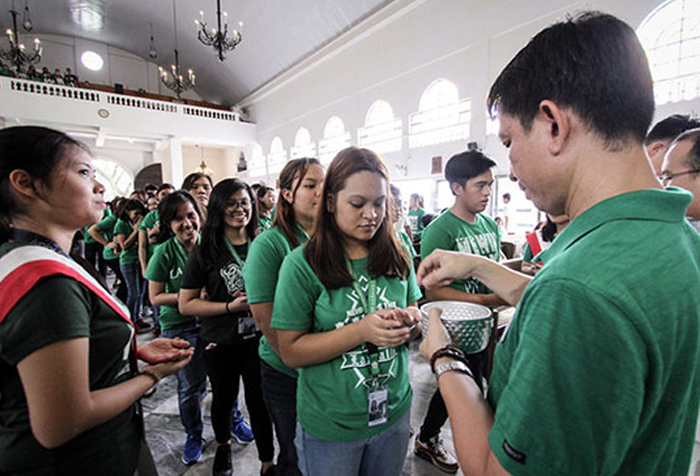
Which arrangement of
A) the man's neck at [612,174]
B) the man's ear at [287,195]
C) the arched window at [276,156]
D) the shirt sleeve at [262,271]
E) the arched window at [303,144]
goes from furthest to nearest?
the arched window at [276,156] → the arched window at [303,144] → the man's ear at [287,195] → the shirt sleeve at [262,271] → the man's neck at [612,174]

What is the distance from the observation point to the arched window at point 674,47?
5.08m

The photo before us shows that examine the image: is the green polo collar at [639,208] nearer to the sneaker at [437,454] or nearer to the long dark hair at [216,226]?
the long dark hair at [216,226]

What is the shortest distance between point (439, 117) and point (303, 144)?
6408 millimetres

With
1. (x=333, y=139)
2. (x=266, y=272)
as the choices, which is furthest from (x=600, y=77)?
(x=333, y=139)

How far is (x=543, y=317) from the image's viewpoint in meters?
0.45

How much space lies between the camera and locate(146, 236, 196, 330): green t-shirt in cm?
204

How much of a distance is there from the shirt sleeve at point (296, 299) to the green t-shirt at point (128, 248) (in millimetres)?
3759

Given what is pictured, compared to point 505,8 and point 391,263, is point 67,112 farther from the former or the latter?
point 391,263

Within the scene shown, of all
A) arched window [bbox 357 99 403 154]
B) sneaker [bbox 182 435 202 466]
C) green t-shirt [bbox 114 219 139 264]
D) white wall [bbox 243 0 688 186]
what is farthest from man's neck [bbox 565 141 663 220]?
arched window [bbox 357 99 403 154]

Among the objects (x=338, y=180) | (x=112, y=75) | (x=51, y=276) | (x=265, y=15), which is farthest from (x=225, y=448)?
(x=112, y=75)

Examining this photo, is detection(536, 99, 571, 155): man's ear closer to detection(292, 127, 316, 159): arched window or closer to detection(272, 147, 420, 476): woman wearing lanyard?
detection(272, 147, 420, 476): woman wearing lanyard

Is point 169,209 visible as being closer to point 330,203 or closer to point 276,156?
point 330,203

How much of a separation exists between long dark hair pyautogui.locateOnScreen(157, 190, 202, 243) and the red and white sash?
1324mm

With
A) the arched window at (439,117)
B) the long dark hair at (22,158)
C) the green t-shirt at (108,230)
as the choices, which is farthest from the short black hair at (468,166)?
the arched window at (439,117)
